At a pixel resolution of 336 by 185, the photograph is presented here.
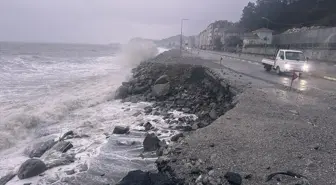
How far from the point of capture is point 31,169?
25.2ft

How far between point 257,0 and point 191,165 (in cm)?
7906

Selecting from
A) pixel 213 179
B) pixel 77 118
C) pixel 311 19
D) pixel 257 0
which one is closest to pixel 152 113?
pixel 77 118

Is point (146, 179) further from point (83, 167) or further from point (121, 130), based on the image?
point (121, 130)

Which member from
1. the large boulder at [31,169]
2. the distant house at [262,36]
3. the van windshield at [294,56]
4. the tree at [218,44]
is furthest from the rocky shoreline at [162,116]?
the tree at [218,44]

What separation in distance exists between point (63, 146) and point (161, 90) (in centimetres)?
872

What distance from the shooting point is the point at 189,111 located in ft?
45.6

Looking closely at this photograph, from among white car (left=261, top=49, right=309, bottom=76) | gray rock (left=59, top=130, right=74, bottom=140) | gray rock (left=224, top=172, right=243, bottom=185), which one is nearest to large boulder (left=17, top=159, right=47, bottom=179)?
gray rock (left=59, top=130, right=74, bottom=140)

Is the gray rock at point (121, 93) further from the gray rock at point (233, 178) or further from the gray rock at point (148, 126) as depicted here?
the gray rock at point (233, 178)

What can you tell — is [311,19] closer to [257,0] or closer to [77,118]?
[257,0]

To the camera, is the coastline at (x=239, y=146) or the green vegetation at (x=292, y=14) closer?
the coastline at (x=239, y=146)

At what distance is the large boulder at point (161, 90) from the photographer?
57.0ft

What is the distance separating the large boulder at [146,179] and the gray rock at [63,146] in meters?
3.55

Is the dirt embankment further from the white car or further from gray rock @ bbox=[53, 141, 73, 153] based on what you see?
the white car

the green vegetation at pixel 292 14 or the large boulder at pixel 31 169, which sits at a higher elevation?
the green vegetation at pixel 292 14
